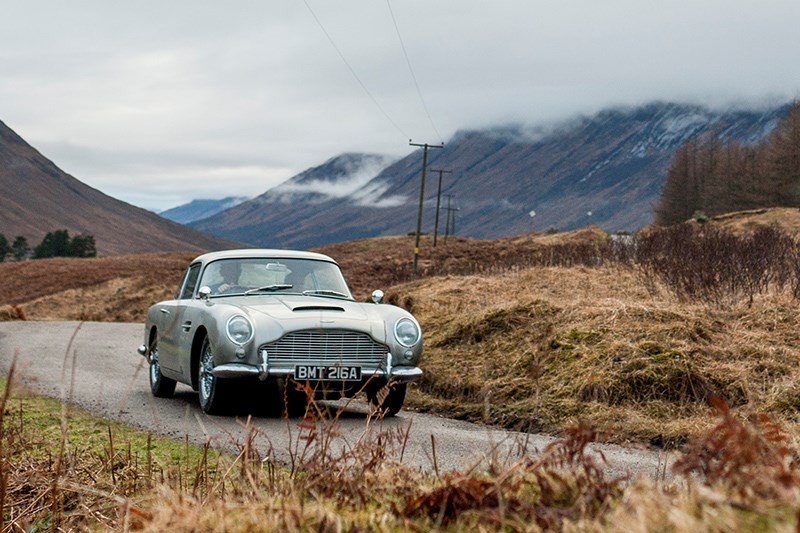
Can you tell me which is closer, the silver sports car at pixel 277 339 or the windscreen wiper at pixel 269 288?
the silver sports car at pixel 277 339

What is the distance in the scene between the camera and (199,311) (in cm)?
1027

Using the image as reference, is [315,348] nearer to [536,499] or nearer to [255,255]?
[255,255]

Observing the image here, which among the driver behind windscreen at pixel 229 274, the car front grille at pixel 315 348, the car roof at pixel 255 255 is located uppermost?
the car roof at pixel 255 255

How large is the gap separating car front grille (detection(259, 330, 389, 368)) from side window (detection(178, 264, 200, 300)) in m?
2.30

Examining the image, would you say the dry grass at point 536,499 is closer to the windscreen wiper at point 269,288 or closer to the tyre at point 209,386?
the tyre at point 209,386

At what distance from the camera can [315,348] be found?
9477 millimetres

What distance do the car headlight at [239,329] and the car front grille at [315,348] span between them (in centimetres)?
18

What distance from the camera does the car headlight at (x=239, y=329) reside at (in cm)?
939

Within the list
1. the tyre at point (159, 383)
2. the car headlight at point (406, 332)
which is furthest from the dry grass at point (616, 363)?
the tyre at point (159, 383)

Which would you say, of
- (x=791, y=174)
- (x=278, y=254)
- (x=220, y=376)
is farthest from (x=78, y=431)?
(x=791, y=174)

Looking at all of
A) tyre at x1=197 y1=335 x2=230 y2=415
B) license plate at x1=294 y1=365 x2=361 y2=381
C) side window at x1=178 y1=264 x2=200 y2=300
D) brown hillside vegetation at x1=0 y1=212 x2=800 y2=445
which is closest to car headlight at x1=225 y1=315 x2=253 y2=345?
tyre at x1=197 y1=335 x2=230 y2=415

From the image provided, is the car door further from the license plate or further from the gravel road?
the license plate

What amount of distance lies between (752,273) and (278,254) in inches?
253

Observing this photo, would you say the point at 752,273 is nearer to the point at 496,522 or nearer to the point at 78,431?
the point at 78,431
